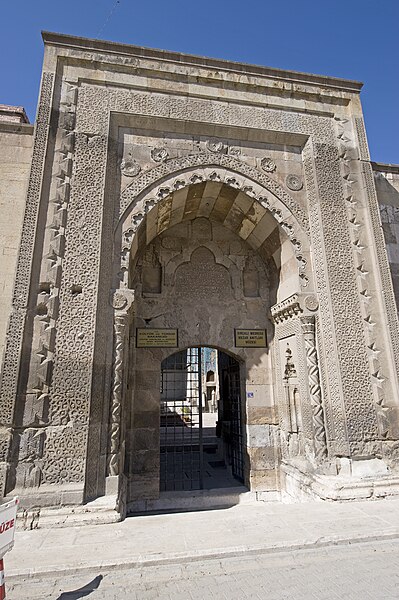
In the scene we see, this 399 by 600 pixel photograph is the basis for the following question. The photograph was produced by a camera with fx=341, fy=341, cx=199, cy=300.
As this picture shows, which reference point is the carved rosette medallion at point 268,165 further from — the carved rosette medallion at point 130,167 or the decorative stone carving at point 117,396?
the decorative stone carving at point 117,396

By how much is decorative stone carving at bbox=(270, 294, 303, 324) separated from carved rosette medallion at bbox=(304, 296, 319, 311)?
0.38ft

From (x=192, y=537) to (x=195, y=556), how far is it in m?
0.39

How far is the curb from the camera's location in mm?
2711

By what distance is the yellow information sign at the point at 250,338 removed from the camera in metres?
6.20

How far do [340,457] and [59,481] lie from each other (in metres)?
3.58

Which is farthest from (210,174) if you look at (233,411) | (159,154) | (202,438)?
(202,438)

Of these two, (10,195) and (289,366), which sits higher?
(10,195)

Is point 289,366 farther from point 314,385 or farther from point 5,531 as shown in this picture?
point 5,531

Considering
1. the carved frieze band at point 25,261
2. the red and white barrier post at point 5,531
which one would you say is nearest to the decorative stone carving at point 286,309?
the carved frieze band at point 25,261

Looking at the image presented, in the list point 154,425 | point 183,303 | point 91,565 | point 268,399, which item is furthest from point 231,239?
point 91,565

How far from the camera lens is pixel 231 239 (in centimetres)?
666

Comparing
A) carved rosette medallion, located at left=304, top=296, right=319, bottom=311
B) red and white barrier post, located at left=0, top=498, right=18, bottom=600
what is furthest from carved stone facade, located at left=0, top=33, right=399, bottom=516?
red and white barrier post, located at left=0, top=498, right=18, bottom=600

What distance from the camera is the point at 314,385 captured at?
4.95 m

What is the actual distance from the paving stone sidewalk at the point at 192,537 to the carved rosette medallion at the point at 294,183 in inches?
182
